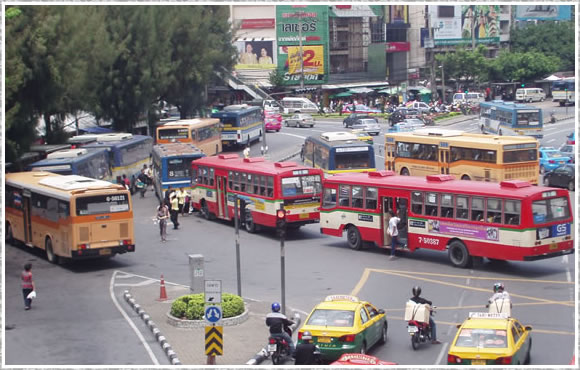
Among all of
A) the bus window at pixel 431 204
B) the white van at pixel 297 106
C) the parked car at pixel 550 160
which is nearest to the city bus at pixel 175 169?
the bus window at pixel 431 204

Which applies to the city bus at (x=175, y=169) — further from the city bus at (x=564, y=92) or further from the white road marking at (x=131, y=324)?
the city bus at (x=564, y=92)

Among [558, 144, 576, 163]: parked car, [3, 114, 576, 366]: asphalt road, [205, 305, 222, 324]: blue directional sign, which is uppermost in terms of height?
[205, 305, 222, 324]: blue directional sign

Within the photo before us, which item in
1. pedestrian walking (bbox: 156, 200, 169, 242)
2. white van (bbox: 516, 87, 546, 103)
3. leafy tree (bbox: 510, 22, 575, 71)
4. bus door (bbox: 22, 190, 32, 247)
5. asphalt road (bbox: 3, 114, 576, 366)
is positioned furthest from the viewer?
leafy tree (bbox: 510, 22, 575, 71)

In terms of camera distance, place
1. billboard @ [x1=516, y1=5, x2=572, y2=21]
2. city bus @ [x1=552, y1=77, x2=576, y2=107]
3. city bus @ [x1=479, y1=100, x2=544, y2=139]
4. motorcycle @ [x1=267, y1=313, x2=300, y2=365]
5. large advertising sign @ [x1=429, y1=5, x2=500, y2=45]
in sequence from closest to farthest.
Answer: motorcycle @ [x1=267, y1=313, x2=300, y2=365]
city bus @ [x1=479, y1=100, x2=544, y2=139]
city bus @ [x1=552, y1=77, x2=576, y2=107]
billboard @ [x1=516, y1=5, x2=572, y2=21]
large advertising sign @ [x1=429, y1=5, x2=500, y2=45]

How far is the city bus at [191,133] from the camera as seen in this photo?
182 ft

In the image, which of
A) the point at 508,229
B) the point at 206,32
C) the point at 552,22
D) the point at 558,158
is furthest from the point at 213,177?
the point at 552,22

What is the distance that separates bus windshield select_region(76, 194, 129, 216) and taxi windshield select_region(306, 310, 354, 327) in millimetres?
11961

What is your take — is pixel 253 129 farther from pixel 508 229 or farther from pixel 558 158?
pixel 508 229

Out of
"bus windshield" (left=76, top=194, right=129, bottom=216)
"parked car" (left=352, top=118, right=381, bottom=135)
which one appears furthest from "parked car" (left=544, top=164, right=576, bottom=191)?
"parked car" (left=352, top=118, right=381, bottom=135)

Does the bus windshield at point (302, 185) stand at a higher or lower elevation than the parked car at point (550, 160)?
higher

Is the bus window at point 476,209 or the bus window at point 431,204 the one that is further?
the bus window at point 431,204

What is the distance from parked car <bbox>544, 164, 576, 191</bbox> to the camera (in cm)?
4016

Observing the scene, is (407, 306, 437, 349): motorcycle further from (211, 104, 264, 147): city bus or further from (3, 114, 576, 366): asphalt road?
(211, 104, 264, 147): city bus

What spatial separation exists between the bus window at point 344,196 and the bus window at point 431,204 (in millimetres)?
3618
